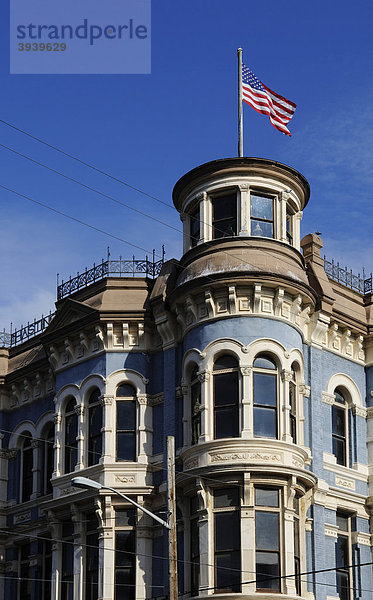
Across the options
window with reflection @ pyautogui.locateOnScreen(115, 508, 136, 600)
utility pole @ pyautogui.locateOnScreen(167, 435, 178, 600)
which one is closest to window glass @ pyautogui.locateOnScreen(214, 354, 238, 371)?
window with reflection @ pyautogui.locateOnScreen(115, 508, 136, 600)

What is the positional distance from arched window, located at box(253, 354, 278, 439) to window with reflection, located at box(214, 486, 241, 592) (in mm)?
1860

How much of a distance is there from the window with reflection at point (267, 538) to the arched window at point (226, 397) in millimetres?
1876

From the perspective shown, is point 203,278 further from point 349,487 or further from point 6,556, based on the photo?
point 6,556

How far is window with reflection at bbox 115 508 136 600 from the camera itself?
32.1 m

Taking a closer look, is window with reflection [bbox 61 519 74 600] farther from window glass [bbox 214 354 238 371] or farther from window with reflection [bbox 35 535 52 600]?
window glass [bbox 214 354 238 371]

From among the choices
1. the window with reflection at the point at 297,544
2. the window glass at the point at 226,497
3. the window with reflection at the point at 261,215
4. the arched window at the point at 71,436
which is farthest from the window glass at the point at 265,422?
the arched window at the point at 71,436

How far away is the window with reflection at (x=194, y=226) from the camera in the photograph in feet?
111

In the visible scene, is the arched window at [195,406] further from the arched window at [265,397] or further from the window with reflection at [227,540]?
the window with reflection at [227,540]

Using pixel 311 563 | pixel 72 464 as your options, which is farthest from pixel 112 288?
pixel 311 563

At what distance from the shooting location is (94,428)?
34188mm

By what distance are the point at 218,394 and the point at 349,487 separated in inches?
216

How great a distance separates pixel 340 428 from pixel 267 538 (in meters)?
6.06

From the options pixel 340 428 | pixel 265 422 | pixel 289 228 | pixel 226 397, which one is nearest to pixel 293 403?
pixel 265 422

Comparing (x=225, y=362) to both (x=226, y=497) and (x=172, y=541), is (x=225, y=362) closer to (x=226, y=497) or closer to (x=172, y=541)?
(x=226, y=497)
